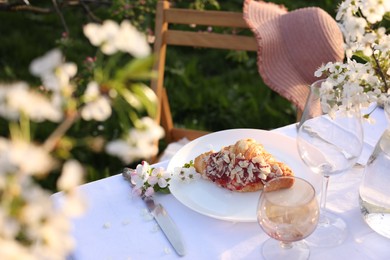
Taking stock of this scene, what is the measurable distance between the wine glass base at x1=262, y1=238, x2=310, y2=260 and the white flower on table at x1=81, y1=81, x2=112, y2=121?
2.25 feet

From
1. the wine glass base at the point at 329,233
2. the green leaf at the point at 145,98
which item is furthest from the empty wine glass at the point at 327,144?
the green leaf at the point at 145,98

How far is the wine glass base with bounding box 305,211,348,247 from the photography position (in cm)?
106

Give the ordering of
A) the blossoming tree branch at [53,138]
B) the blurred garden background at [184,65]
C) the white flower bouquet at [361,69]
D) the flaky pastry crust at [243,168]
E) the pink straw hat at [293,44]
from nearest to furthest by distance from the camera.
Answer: the blossoming tree branch at [53,138], the white flower bouquet at [361,69], the flaky pastry crust at [243,168], the pink straw hat at [293,44], the blurred garden background at [184,65]

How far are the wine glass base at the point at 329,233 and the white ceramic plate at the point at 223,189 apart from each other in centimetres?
9

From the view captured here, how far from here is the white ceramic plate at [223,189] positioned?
3.69 feet

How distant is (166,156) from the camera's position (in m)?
2.06

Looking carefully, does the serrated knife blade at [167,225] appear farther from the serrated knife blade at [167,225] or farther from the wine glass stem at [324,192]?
the wine glass stem at [324,192]

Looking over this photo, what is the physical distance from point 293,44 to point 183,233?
4.06 ft

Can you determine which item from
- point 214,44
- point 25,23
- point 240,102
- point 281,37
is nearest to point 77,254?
point 214,44

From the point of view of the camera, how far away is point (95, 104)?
17.2 inches

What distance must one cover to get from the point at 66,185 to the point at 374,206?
0.87m

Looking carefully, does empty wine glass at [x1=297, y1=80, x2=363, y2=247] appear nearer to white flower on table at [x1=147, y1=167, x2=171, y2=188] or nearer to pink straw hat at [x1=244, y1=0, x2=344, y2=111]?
white flower on table at [x1=147, y1=167, x2=171, y2=188]

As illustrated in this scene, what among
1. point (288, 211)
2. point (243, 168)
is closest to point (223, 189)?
point (243, 168)

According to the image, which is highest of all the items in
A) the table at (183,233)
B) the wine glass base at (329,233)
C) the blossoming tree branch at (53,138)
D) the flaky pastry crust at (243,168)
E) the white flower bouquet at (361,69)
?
the blossoming tree branch at (53,138)
